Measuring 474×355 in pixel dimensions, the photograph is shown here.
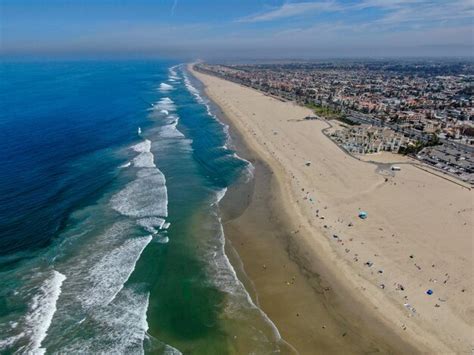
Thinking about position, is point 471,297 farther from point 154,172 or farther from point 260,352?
point 154,172

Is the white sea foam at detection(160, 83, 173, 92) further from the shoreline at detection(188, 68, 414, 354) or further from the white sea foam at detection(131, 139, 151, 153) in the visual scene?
the shoreline at detection(188, 68, 414, 354)

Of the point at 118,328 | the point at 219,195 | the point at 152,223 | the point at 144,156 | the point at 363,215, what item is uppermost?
the point at 118,328

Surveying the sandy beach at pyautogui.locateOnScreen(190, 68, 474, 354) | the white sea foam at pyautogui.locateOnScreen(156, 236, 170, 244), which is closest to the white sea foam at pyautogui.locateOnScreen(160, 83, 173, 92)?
the sandy beach at pyautogui.locateOnScreen(190, 68, 474, 354)

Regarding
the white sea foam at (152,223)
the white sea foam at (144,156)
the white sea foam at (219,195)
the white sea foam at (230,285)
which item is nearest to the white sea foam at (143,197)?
the white sea foam at (152,223)

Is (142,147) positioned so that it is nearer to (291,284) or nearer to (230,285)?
(230,285)

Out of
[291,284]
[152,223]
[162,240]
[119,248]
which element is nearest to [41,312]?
[119,248]

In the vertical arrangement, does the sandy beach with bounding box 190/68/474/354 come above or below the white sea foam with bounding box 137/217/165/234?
below
